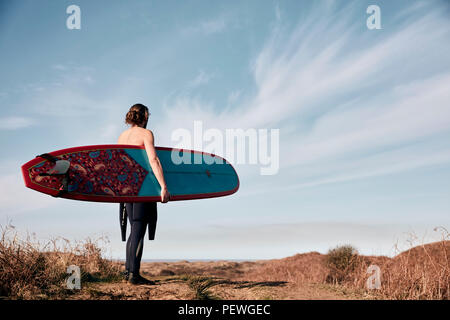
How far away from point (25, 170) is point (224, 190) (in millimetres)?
2817

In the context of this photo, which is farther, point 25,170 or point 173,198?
point 173,198

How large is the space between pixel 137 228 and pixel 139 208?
0.24m

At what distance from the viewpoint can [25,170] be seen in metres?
3.98

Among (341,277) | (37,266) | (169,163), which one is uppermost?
(169,163)

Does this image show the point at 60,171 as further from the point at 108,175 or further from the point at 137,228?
the point at 137,228

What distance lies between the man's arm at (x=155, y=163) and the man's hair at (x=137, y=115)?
0.18 meters

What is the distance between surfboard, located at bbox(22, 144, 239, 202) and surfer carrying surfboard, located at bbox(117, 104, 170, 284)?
0.14 m

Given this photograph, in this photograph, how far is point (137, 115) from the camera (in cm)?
420

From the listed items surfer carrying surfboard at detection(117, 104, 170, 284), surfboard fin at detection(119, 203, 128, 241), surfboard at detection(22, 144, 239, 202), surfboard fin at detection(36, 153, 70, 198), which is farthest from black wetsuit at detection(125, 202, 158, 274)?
surfboard fin at detection(36, 153, 70, 198)

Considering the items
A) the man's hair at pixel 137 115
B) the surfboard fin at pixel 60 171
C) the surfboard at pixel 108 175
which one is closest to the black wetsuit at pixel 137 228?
the surfboard at pixel 108 175
